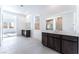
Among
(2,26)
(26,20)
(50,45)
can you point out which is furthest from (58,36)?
(26,20)

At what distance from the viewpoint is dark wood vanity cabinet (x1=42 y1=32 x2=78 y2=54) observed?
2641 millimetres

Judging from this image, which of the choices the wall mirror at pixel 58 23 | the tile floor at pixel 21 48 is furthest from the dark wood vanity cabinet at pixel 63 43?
the wall mirror at pixel 58 23

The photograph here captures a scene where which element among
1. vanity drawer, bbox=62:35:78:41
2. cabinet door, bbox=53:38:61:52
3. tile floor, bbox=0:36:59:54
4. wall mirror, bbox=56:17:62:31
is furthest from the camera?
wall mirror, bbox=56:17:62:31

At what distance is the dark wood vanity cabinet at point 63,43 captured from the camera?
2.64m

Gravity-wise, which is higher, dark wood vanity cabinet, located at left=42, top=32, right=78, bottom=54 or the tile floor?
dark wood vanity cabinet, located at left=42, top=32, right=78, bottom=54

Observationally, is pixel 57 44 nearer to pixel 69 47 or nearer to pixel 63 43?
pixel 63 43

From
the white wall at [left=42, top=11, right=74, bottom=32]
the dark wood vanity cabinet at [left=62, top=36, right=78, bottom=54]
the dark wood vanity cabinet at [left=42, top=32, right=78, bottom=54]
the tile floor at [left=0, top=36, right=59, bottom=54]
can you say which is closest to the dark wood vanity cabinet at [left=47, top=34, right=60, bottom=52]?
the dark wood vanity cabinet at [left=42, top=32, right=78, bottom=54]

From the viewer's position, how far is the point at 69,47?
281cm

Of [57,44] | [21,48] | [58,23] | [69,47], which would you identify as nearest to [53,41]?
[57,44]

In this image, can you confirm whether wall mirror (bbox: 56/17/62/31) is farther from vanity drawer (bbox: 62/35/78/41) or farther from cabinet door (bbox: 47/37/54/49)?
vanity drawer (bbox: 62/35/78/41)

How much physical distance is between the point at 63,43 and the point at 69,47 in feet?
0.93

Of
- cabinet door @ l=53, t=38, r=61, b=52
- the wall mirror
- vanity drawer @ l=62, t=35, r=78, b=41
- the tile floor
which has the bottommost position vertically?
the tile floor
